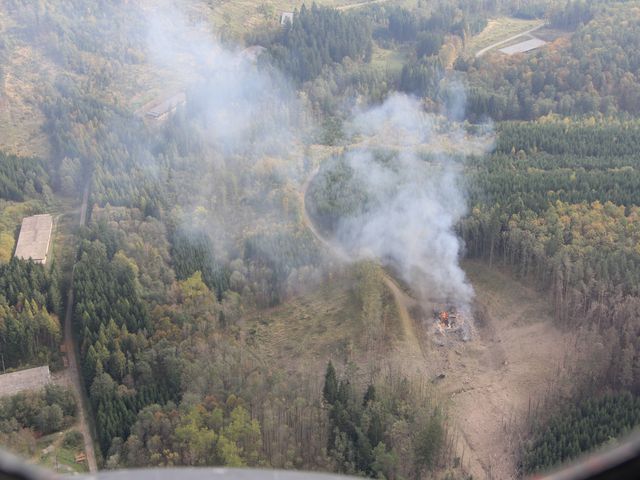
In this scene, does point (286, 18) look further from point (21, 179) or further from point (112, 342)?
point (112, 342)

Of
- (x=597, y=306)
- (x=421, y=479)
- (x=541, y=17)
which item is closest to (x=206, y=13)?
(x=541, y=17)

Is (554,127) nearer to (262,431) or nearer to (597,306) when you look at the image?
(597,306)

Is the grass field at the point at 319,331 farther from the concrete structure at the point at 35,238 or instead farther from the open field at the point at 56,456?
the concrete structure at the point at 35,238

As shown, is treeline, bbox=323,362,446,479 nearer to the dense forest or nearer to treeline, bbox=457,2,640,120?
the dense forest

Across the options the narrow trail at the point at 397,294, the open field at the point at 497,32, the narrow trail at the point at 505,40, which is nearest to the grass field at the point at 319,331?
the narrow trail at the point at 397,294

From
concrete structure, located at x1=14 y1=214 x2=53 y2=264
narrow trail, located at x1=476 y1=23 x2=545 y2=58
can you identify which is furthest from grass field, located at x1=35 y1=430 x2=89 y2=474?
narrow trail, located at x1=476 y1=23 x2=545 y2=58
